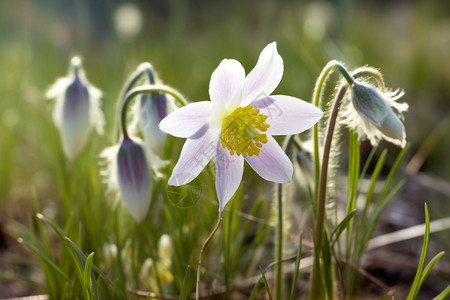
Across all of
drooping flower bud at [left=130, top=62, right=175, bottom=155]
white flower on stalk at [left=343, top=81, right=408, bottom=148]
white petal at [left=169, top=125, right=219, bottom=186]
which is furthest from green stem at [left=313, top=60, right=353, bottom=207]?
drooping flower bud at [left=130, top=62, right=175, bottom=155]

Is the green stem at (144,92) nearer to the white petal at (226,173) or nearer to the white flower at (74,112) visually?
the white petal at (226,173)

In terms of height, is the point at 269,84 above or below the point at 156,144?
above

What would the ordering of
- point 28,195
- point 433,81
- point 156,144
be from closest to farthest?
point 156,144 < point 28,195 < point 433,81

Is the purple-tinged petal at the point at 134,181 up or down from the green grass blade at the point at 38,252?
up

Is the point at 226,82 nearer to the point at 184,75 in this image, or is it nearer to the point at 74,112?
the point at 74,112

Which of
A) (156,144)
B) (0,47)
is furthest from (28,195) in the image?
(0,47)

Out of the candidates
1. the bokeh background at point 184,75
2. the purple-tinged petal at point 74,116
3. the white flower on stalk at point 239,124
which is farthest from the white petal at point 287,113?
the bokeh background at point 184,75

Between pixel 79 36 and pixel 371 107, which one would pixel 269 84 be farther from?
pixel 79 36

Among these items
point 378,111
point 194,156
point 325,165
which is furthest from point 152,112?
point 378,111
